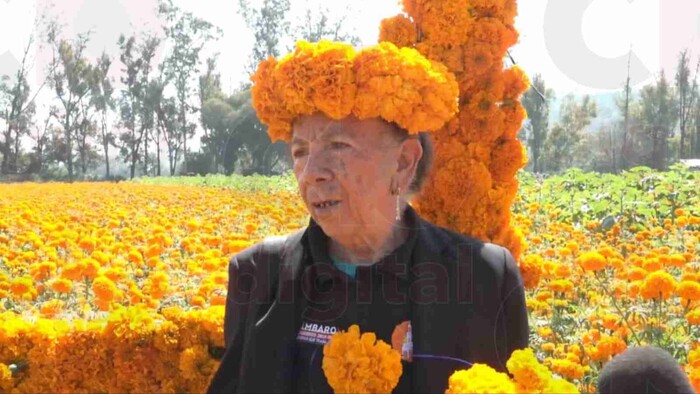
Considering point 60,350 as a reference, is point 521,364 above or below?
above

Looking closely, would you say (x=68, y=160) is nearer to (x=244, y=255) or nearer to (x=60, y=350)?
(x=60, y=350)

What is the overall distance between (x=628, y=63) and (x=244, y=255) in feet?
5.64

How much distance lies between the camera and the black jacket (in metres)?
1.70

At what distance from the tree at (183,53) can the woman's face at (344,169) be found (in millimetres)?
3417

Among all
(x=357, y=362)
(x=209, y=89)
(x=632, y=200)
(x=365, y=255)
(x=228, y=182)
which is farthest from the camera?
(x=632, y=200)

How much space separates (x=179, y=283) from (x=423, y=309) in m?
2.56

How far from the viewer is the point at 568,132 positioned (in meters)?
18.7

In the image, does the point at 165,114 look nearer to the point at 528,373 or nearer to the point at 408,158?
the point at 408,158

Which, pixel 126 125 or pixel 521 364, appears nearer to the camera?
pixel 521 364

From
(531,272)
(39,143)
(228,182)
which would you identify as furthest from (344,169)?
(228,182)

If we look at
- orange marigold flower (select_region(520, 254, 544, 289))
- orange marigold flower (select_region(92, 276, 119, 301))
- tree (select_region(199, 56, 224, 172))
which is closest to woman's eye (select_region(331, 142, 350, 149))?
orange marigold flower (select_region(520, 254, 544, 289))

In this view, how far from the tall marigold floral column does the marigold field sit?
2.05 ft

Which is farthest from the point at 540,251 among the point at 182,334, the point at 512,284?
the point at 512,284

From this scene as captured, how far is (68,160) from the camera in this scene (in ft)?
16.1
